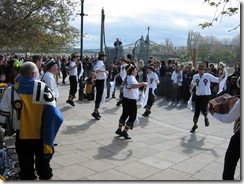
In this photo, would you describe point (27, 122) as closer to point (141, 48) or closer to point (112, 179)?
point (112, 179)

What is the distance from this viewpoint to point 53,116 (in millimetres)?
3920

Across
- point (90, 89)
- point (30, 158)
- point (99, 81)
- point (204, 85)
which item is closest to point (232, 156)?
point (30, 158)

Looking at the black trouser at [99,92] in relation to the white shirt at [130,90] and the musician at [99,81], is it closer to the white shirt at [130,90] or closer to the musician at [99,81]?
the musician at [99,81]

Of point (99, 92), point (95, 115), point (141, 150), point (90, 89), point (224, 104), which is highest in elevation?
point (224, 104)

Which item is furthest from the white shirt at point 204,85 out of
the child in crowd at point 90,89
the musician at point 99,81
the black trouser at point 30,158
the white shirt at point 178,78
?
the black trouser at point 30,158

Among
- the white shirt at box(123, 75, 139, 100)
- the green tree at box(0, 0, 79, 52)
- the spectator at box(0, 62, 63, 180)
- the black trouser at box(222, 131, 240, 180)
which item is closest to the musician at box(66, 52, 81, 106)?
the green tree at box(0, 0, 79, 52)

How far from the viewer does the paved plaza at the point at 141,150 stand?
17.3ft

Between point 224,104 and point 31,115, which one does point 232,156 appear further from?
point 31,115

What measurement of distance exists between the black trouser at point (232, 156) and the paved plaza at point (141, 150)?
1031mm

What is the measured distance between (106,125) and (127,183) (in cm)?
446

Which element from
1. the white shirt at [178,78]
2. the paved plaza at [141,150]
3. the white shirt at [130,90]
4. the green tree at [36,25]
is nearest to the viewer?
the paved plaza at [141,150]

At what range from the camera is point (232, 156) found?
13.6ft

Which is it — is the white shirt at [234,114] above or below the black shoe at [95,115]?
above

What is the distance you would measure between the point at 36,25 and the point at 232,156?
277 inches
